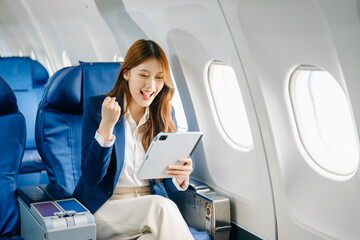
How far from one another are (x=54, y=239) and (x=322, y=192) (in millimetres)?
1425

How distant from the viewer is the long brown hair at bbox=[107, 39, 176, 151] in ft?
8.23

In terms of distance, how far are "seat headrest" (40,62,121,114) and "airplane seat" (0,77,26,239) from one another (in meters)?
0.28

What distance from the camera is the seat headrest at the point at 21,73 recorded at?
4.81 m

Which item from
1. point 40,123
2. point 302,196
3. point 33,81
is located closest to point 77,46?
point 33,81

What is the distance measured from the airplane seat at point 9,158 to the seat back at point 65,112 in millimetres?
226

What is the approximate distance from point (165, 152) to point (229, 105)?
1280mm

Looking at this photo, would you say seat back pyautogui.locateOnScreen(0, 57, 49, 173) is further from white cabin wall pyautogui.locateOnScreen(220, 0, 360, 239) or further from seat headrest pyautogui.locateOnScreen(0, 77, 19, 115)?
white cabin wall pyautogui.locateOnScreen(220, 0, 360, 239)

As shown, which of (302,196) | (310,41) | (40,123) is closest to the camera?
(310,41)

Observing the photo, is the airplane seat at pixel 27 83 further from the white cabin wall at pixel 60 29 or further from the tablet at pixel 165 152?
the tablet at pixel 165 152

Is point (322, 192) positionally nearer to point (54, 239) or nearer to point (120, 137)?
point (120, 137)

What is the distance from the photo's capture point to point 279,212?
2.86m

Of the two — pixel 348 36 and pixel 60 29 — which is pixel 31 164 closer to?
pixel 60 29

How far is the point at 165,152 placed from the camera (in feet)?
7.83

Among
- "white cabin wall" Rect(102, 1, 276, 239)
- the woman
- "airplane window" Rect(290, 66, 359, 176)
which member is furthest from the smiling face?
"airplane window" Rect(290, 66, 359, 176)
